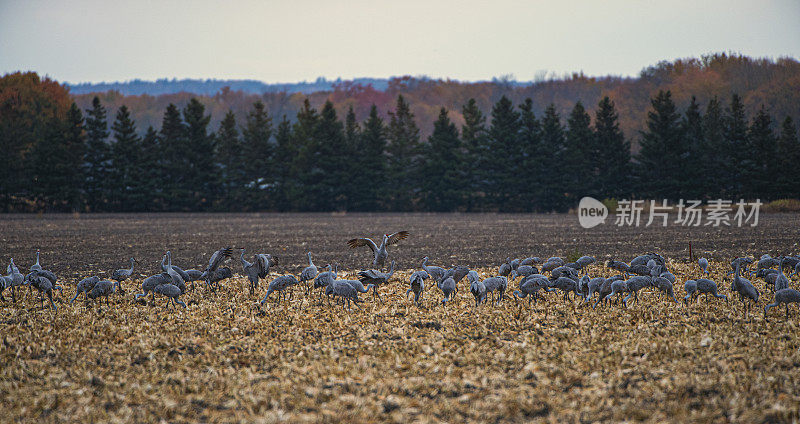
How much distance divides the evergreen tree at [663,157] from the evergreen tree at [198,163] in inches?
1692

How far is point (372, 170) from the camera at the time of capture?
62875 mm

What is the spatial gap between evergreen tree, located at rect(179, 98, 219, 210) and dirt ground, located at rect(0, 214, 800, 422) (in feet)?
147

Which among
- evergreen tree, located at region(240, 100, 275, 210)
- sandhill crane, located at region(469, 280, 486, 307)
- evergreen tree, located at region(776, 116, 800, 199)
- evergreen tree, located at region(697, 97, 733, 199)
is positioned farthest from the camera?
evergreen tree, located at region(240, 100, 275, 210)

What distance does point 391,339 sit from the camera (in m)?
10.5

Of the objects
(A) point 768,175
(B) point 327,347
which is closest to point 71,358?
(B) point 327,347

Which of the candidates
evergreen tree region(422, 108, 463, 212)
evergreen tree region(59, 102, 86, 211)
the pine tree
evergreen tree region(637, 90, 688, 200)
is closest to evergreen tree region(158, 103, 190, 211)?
evergreen tree region(59, 102, 86, 211)

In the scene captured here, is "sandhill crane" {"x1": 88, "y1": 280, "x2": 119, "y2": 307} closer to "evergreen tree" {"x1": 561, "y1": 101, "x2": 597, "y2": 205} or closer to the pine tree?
the pine tree

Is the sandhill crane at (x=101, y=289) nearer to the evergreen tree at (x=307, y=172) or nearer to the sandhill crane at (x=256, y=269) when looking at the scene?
the sandhill crane at (x=256, y=269)

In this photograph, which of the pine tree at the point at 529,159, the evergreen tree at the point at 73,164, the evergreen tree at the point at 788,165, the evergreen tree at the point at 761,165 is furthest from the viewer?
the pine tree at the point at 529,159

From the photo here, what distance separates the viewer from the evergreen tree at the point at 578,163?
5972cm

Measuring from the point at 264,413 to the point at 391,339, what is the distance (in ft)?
12.2

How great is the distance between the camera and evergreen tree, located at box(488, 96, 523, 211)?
61.5m

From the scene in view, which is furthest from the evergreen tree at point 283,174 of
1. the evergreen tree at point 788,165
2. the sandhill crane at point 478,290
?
the sandhill crane at point 478,290

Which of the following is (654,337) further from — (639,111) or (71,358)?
(639,111)
